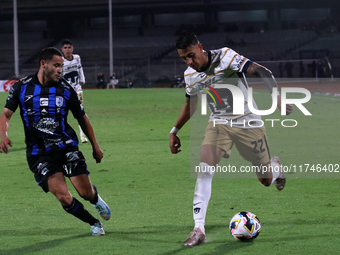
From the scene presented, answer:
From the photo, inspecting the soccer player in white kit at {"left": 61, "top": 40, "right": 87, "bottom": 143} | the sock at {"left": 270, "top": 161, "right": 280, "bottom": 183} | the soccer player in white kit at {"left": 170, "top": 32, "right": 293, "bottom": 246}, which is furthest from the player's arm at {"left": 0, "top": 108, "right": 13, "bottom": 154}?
the soccer player in white kit at {"left": 61, "top": 40, "right": 87, "bottom": 143}

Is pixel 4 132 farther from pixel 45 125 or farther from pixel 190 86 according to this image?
pixel 190 86

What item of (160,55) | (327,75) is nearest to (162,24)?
(160,55)

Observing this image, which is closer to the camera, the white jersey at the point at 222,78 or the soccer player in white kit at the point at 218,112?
the soccer player in white kit at the point at 218,112

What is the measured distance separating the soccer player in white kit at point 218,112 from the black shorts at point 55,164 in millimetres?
1089

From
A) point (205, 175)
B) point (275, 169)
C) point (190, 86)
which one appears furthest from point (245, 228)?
point (190, 86)

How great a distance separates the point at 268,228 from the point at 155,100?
2213 cm

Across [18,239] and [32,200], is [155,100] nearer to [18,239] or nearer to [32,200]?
[32,200]

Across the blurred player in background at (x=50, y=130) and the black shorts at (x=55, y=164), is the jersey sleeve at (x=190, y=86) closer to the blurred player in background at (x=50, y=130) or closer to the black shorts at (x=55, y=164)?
the blurred player in background at (x=50, y=130)

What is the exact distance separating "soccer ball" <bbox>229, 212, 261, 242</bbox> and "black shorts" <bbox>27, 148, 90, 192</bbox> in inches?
62.7

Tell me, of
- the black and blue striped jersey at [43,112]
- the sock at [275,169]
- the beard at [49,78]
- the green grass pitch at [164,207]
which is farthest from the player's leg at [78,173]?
the sock at [275,169]

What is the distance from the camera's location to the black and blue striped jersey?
5281 mm

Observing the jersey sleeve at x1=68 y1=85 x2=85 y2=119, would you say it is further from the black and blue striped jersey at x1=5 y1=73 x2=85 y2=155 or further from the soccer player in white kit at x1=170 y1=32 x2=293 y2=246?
the soccer player in white kit at x1=170 y1=32 x2=293 y2=246

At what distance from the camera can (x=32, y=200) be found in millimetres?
7363

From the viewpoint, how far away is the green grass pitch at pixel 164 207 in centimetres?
505
